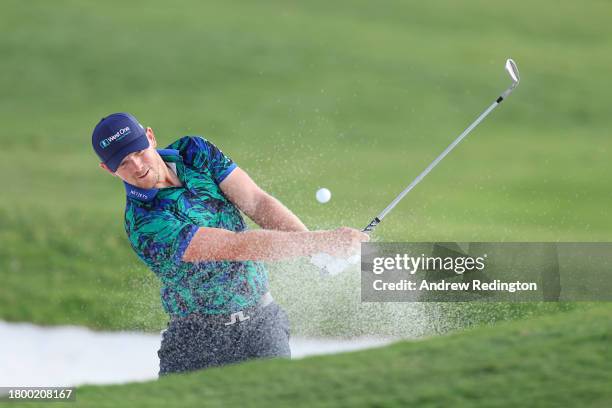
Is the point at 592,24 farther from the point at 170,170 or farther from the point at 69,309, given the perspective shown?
the point at 170,170

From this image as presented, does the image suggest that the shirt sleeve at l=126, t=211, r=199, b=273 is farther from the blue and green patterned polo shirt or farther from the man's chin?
the man's chin

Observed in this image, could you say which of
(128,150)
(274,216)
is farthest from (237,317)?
(128,150)

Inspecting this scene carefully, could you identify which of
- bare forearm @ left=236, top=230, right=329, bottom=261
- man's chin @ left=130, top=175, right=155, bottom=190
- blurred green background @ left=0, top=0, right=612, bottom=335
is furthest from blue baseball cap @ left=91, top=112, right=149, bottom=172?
blurred green background @ left=0, top=0, right=612, bottom=335

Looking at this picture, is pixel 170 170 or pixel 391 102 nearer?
pixel 170 170

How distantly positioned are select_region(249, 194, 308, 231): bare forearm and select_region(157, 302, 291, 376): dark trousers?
1.41 ft

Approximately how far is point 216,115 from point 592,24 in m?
6.90

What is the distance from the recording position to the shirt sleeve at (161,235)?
4.87m

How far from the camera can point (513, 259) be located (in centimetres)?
931

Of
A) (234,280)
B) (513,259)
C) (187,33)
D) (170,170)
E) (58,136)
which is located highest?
(187,33)

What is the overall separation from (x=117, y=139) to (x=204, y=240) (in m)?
0.65

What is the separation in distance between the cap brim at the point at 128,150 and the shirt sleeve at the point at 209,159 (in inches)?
10.5

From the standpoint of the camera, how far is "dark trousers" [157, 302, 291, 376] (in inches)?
213

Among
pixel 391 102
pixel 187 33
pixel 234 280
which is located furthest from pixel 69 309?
pixel 187 33

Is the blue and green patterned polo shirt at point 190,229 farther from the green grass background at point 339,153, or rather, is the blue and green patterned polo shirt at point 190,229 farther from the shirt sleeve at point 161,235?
the green grass background at point 339,153
